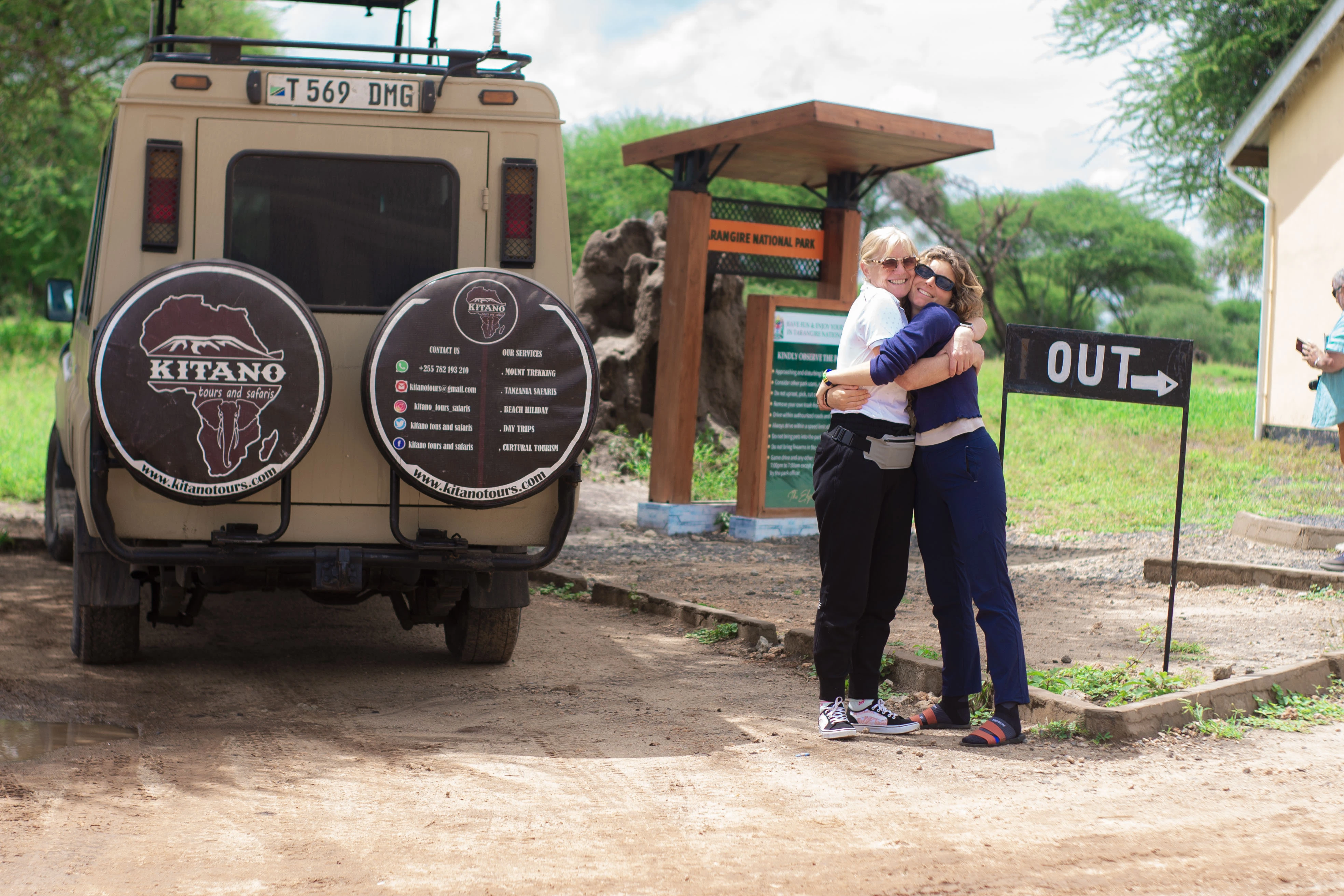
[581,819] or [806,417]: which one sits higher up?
[806,417]

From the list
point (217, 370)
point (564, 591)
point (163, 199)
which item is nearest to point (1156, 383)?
point (217, 370)

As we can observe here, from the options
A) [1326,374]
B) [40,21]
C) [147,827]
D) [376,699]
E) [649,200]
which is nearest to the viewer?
[147,827]

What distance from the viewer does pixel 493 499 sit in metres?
5.05

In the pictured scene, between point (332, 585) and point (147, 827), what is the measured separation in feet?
5.18

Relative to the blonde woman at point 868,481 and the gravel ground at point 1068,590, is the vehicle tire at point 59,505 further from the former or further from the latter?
the blonde woman at point 868,481

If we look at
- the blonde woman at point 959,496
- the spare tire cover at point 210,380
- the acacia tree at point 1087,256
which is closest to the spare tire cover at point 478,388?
the spare tire cover at point 210,380

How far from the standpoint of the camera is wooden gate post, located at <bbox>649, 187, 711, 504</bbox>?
1090 centimetres

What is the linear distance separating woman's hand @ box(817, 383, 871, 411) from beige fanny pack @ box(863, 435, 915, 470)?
0.14m

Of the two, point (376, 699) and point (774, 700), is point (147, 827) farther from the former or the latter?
point (774, 700)

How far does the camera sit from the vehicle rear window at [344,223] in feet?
17.5

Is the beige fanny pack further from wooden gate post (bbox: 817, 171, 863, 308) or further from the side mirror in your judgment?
wooden gate post (bbox: 817, 171, 863, 308)

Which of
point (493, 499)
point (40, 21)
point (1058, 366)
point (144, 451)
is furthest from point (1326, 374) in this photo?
point (40, 21)

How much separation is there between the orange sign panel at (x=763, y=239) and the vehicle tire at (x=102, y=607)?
6516mm

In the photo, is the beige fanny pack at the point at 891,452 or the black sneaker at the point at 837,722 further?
the black sneaker at the point at 837,722
